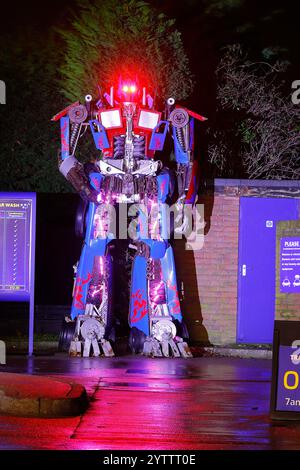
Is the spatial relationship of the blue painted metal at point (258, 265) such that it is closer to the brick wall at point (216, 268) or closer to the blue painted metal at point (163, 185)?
the brick wall at point (216, 268)

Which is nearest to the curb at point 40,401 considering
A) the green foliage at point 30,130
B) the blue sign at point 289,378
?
the blue sign at point 289,378

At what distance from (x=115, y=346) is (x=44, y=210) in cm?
374

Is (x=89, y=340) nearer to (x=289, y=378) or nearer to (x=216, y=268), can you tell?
(x=216, y=268)

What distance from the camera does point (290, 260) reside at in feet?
44.3

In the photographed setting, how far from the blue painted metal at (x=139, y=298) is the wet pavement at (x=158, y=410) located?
60cm

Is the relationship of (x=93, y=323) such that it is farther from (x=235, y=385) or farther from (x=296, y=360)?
(x=296, y=360)

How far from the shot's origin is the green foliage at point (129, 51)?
15562 millimetres

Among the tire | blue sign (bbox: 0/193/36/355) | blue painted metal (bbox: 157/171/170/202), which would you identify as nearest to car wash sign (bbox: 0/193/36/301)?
blue sign (bbox: 0/193/36/355)

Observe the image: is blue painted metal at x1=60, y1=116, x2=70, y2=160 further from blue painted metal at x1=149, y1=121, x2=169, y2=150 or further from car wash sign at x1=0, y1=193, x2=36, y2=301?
blue painted metal at x1=149, y1=121, x2=169, y2=150

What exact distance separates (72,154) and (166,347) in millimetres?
3308

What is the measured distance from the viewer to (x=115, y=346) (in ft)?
45.9

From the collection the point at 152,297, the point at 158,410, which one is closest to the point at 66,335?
the point at 152,297

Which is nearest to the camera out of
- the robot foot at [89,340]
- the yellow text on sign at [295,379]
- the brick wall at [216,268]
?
the yellow text on sign at [295,379]

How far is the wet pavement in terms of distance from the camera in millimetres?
7637
